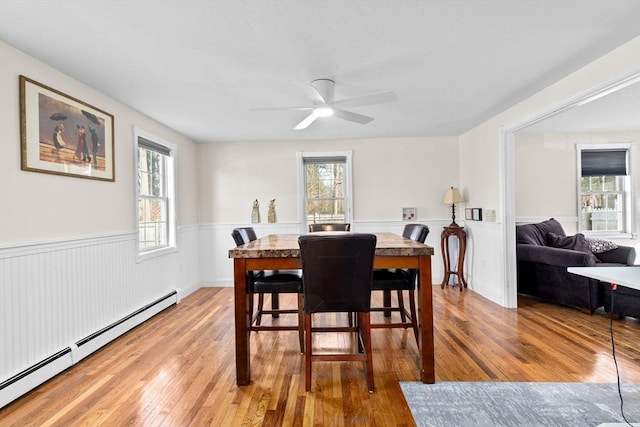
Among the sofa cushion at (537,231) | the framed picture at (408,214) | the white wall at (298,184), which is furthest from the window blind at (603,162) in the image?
the framed picture at (408,214)

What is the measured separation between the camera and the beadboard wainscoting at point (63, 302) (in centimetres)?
208

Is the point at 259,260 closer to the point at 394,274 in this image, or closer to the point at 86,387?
the point at 394,274

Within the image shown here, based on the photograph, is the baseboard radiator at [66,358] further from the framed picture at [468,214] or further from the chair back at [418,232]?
the framed picture at [468,214]

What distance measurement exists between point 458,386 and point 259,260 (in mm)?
1512

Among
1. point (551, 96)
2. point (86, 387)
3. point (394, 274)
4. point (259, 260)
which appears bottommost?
point (86, 387)

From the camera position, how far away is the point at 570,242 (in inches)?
166

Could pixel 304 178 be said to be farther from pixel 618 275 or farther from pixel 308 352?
pixel 618 275

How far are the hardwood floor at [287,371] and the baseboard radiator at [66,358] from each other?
0.17 ft

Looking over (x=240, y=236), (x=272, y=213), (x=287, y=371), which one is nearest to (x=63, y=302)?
(x=240, y=236)

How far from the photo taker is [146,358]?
2.60 meters

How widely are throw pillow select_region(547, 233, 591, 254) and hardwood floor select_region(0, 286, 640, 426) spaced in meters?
0.97

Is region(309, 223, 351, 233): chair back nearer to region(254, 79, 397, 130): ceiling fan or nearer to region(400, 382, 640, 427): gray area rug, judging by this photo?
region(254, 79, 397, 130): ceiling fan

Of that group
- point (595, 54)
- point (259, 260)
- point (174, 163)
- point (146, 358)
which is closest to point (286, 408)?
point (259, 260)

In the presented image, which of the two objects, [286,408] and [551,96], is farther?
[551,96]
